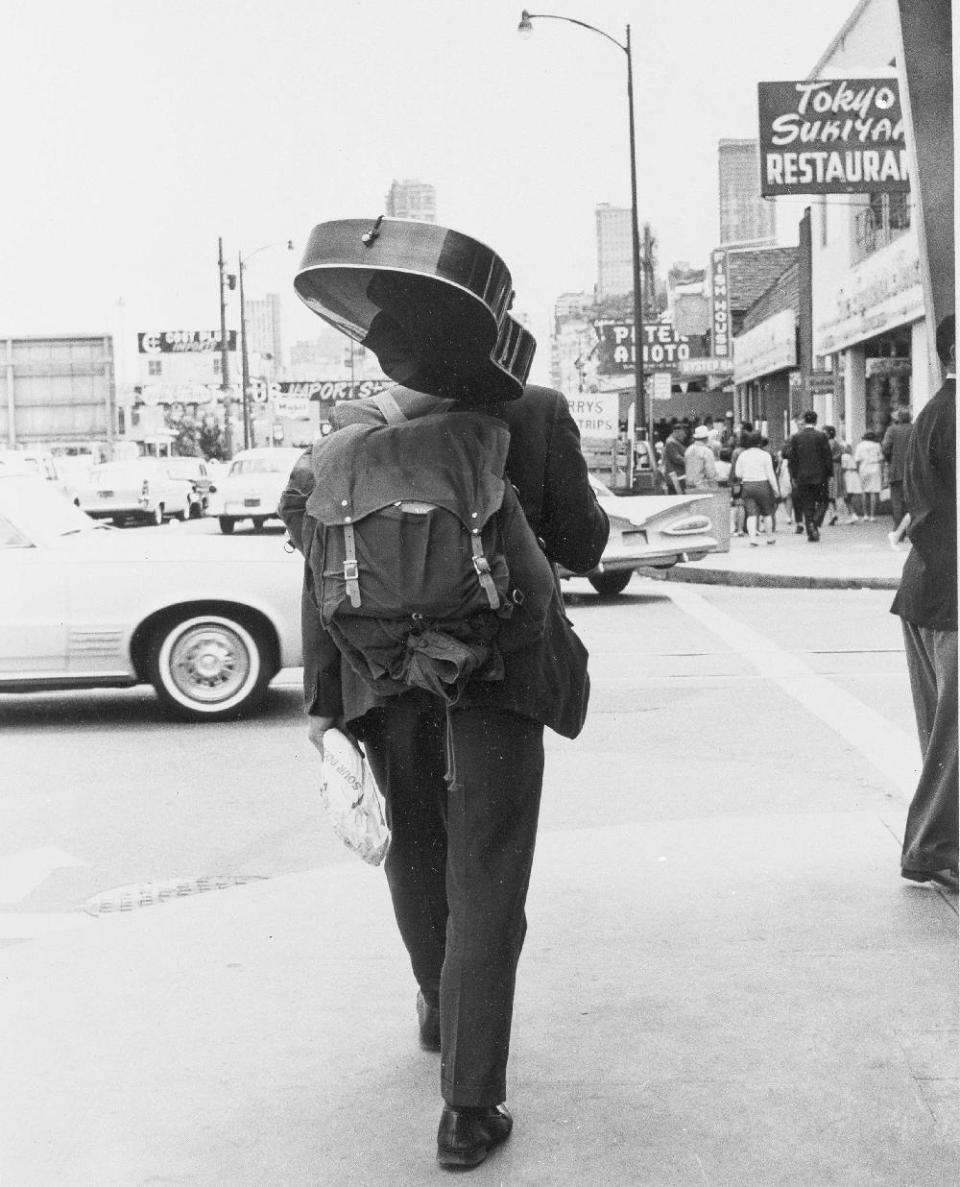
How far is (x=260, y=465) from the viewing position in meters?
32.3

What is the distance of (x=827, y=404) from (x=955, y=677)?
2949 cm

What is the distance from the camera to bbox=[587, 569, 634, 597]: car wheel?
1655 centimetres

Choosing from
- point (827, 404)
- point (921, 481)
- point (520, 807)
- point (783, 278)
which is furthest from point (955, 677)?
point (783, 278)

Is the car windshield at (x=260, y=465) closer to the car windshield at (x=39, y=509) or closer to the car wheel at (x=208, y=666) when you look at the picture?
the car windshield at (x=39, y=509)

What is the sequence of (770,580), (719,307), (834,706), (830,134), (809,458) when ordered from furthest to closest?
1. (719,307)
2. (809,458)
3. (830,134)
4. (770,580)
5. (834,706)

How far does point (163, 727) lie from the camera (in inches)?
364

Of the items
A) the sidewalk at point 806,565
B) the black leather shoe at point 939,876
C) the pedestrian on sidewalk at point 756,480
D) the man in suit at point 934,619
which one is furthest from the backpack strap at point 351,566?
the pedestrian on sidewalk at point 756,480

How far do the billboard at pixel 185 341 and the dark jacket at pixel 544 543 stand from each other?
122 meters

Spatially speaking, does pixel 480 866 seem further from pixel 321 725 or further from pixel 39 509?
pixel 39 509

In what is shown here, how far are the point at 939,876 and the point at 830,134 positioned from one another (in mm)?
15918

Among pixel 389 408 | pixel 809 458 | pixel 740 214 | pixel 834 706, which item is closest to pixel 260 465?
pixel 809 458

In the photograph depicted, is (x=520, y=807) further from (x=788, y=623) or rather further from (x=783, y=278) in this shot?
(x=783, y=278)

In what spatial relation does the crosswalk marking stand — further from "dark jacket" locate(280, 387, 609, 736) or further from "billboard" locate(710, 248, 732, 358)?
"billboard" locate(710, 248, 732, 358)

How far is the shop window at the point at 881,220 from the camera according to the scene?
25.2 m
